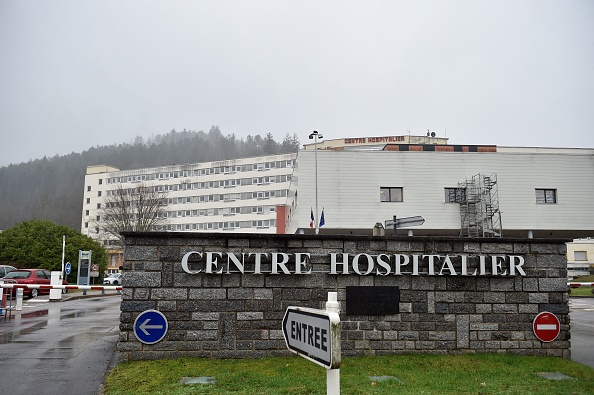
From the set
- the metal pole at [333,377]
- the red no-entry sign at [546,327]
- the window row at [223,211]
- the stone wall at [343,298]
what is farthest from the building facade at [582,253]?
the metal pole at [333,377]

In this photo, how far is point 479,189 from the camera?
36.0 meters

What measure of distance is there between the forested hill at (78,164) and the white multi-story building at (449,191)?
100834 millimetres

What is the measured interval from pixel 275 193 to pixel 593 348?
77.3 metres

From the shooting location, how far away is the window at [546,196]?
123 ft

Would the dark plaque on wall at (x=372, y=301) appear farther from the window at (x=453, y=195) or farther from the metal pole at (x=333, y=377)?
the window at (x=453, y=195)

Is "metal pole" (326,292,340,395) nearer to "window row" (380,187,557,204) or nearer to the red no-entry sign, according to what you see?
the red no-entry sign

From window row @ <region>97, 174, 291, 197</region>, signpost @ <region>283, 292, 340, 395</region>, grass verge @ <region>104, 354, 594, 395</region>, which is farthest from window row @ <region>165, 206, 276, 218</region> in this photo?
signpost @ <region>283, 292, 340, 395</region>

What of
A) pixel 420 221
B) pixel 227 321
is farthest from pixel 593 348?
pixel 227 321

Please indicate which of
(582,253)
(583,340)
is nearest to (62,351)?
(583,340)

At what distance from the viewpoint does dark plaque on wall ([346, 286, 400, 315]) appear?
30.9 ft

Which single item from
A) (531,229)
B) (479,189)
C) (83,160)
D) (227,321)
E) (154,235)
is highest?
(83,160)

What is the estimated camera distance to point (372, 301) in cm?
944

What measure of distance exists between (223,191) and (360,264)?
8434cm

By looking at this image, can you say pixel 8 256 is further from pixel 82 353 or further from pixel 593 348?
pixel 593 348
